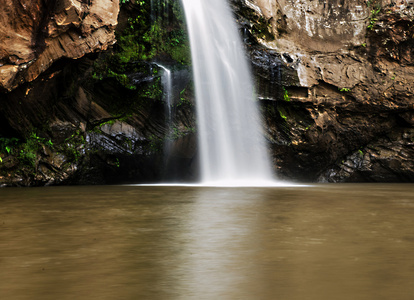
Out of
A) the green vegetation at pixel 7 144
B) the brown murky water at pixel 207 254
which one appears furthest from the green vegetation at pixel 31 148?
the brown murky water at pixel 207 254

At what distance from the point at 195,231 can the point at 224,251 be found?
35.2 inches

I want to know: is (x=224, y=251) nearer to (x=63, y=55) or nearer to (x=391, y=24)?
(x=63, y=55)

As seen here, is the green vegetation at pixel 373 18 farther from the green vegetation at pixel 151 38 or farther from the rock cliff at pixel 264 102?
the green vegetation at pixel 151 38

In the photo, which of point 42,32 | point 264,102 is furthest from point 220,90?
point 42,32

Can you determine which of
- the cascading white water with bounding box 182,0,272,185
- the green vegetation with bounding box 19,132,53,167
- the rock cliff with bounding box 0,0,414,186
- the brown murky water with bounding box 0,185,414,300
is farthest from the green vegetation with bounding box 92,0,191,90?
the brown murky water with bounding box 0,185,414,300

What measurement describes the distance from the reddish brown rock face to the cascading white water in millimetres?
3788

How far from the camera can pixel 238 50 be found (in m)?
13.7

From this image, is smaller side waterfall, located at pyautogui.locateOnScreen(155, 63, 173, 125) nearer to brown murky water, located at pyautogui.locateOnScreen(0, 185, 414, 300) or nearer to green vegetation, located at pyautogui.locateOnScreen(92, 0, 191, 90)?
green vegetation, located at pyautogui.locateOnScreen(92, 0, 191, 90)

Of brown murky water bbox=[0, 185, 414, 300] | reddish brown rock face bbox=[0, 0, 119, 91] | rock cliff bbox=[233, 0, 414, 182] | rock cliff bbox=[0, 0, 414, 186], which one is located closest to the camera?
brown murky water bbox=[0, 185, 414, 300]

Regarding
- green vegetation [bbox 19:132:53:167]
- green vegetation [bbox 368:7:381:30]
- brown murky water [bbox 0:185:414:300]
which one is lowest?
brown murky water [bbox 0:185:414:300]

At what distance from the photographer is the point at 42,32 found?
9469 millimetres

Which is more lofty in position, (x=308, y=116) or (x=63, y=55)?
(x=63, y=55)

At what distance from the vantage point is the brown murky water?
240 cm

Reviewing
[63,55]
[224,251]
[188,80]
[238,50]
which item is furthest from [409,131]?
[224,251]
